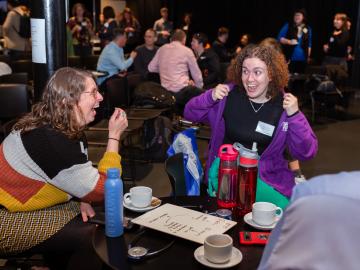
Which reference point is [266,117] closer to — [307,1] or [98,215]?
[98,215]

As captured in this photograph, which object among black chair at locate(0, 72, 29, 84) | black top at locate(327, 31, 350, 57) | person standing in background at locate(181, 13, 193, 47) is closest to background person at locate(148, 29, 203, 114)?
black chair at locate(0, 72, 29, 84)

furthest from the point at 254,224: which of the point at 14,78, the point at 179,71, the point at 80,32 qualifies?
the point at 80,32

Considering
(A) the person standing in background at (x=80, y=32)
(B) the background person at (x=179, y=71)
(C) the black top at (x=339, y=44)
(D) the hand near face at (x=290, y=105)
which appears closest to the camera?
(D) the hand near face at (x=290, y=105)

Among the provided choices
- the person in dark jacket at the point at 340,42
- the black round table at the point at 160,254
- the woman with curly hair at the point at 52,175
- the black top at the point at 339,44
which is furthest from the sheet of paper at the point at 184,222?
the black top at the point at 339,44

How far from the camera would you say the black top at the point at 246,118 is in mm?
2338

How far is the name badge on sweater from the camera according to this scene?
231 cm

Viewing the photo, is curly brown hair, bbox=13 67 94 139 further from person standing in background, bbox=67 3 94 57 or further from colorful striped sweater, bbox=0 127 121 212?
person standing in background, bbox=67 3 94 57

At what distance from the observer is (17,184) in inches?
73.6

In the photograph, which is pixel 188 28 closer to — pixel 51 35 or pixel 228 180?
pixel 51 35

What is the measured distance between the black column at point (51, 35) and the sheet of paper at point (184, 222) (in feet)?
4.52

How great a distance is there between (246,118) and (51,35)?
1.23 metres

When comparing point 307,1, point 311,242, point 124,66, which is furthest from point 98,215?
point 307,1

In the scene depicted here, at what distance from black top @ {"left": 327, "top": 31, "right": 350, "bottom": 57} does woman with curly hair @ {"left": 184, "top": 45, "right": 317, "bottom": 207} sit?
6883mm

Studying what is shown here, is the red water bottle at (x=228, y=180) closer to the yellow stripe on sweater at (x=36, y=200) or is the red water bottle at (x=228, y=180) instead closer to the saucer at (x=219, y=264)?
the saucer at (x=219, y=264)
